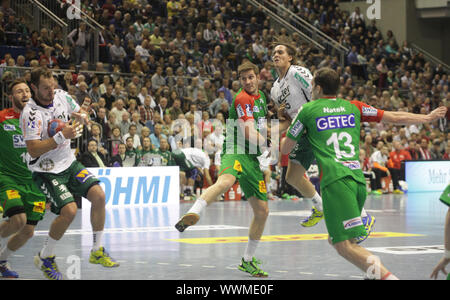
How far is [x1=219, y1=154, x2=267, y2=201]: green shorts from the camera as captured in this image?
8.31 meters

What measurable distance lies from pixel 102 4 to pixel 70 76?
615 centimetres

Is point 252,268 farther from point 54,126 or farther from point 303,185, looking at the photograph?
point 54,126

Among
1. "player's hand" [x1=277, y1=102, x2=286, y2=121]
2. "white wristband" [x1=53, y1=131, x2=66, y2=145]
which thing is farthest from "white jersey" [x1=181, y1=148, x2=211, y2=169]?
"white wristband" [x1=53, y1=131, x2=66, y2=145]

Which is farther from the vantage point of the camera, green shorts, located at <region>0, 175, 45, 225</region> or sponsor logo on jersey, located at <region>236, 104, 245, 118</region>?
sponsor logo on jersey, located at <region>236, 104, 245, 118</region>

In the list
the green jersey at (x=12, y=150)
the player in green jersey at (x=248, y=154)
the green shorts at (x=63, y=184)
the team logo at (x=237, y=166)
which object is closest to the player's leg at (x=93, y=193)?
the green shorts at (x=63, y=184)

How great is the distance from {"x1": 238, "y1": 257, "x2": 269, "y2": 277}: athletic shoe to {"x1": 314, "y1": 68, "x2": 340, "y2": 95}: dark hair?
257cm

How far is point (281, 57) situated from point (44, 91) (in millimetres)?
3061

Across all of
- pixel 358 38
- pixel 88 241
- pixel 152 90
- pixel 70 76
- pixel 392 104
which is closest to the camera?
pixel 88 241

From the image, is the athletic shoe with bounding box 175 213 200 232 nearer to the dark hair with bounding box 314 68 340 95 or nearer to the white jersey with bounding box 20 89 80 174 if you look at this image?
the white jersey with bounding box 20 89 80 174

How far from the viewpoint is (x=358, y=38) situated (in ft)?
110

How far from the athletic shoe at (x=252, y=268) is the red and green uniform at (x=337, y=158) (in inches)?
82.6
